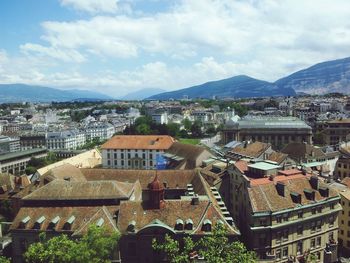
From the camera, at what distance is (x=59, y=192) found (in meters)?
56.1

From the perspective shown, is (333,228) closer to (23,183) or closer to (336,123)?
(23,183)

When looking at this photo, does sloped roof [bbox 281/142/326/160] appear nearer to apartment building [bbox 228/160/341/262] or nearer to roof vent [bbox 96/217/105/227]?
apartment building [bbox 228/160/341/262]

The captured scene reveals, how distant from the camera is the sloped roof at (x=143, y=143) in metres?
116

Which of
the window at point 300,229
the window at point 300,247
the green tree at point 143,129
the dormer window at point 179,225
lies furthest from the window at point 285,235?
the green tree at point 143,129

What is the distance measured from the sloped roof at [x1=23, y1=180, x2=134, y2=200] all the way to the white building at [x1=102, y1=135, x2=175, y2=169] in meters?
57.3

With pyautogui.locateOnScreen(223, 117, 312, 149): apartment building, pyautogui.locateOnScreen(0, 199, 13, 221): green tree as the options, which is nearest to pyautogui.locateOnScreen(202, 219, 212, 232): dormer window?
pyautogui.locateOnScreen(0, 199, 13, 221): green tree

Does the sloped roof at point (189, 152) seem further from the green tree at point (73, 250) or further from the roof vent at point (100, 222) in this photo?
the green tree at point (73, 250)

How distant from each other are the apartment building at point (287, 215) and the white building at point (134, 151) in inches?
2191

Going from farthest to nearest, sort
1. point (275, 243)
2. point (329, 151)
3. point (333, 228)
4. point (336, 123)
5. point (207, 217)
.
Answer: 1. point (336, 123)
2. point (329, 151)
3. point (333, 228)
4. point (275, 243)
5. point (207, 217)

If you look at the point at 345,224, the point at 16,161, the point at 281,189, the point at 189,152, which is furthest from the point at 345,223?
the point at 16,161

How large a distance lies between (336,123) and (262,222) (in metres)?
118

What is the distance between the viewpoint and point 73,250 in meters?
36.2

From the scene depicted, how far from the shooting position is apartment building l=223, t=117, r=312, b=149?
145750mm

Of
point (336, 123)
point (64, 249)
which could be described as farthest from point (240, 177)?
point (336, 123)
